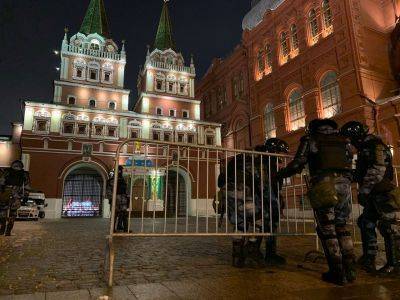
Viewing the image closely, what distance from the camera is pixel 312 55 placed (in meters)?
24.2

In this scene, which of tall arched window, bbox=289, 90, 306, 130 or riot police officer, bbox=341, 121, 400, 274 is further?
tall arched window, bbox=289, 90, 306, 130

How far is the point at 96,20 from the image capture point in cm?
3766

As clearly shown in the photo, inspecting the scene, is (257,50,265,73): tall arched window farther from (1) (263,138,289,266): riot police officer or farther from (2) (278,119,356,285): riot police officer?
(2) (278,119,356,285): riot police officer

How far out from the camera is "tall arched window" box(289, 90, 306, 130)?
25.0 meters

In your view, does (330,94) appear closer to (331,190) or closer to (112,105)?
(331,190)

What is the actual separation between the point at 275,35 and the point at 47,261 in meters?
28.1

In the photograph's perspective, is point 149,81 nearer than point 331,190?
No

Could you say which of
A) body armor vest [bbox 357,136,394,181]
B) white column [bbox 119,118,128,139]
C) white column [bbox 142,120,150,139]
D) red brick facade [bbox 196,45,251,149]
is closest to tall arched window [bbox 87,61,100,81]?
white column [bbox 119,118,128,139]

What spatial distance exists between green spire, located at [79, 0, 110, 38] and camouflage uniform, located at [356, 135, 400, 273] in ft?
124

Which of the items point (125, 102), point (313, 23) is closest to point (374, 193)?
point (313, 23)

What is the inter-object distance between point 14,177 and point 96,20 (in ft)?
111

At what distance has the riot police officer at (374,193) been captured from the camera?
4504 millimetres

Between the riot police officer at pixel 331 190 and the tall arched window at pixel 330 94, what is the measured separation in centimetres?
1970

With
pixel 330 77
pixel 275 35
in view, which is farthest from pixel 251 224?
pixel 275 35
